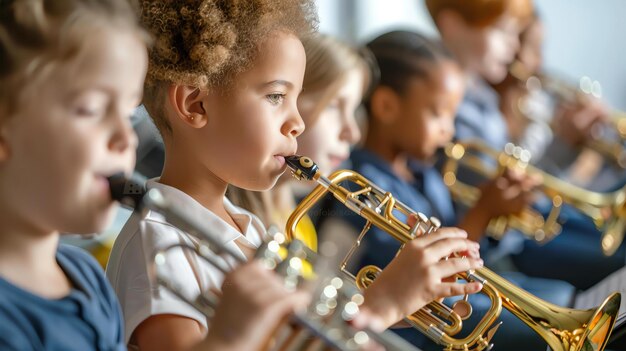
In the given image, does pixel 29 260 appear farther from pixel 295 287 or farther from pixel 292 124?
pixel 292 124

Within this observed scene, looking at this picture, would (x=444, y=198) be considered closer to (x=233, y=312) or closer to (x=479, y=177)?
(x=479, y=177)

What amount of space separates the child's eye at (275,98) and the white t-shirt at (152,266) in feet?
0.47

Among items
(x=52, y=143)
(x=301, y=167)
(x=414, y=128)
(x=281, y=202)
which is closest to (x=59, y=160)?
(x=52, y=143)

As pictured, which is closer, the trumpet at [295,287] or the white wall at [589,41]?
the trumpet at [295,287]

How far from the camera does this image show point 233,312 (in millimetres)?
697

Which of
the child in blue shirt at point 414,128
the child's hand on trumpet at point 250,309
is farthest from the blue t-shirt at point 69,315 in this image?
the child in blue shirt at point 414,128

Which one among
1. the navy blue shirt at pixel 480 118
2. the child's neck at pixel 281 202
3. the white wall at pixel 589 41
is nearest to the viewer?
the child's neck at pixel 281 202

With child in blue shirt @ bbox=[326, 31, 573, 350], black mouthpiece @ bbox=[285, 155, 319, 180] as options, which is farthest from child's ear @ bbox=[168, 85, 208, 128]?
child in blue shirt @ bbox=[326, 31, 573, 350]

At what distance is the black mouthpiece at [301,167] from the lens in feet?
3.29

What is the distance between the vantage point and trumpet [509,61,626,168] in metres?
2.73

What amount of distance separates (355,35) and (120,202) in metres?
2.45

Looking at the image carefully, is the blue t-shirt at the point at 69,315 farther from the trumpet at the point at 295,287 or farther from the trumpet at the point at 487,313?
the trumpet at the point at 487,313

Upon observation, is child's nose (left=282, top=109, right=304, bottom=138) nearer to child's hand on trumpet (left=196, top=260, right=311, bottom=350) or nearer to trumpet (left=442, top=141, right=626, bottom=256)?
child's hand on trumpet (left=196, top=260, right=311, bottom=350)

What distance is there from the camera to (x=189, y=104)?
0.94 meters
